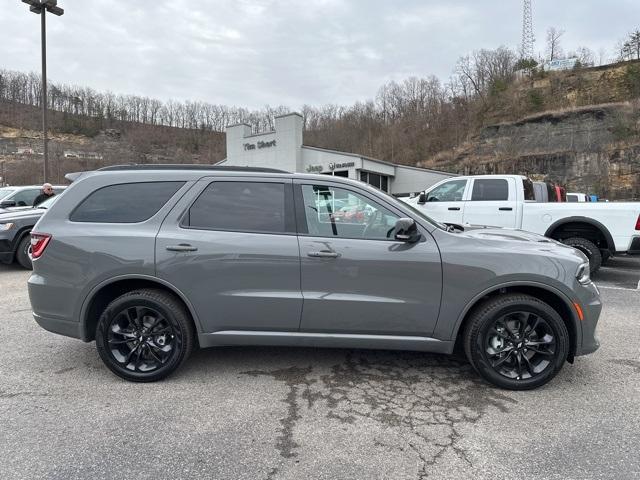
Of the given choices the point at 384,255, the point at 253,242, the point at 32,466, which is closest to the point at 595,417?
the point at 384,255

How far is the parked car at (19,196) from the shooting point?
35.7 ft

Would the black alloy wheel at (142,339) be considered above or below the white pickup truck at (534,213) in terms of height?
below

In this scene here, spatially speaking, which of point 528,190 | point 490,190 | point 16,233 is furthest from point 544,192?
point 16,233

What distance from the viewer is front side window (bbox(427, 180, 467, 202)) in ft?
29.6

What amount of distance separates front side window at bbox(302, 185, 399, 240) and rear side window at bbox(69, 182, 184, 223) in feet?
3.90

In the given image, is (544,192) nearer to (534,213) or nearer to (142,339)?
(534,213)

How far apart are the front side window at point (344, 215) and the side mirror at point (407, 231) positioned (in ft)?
0.38

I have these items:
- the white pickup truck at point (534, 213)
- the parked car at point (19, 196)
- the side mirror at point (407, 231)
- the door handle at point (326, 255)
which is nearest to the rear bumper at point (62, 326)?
the door handle at point (326, 255)

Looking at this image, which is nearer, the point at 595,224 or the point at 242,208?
the point at 242,208

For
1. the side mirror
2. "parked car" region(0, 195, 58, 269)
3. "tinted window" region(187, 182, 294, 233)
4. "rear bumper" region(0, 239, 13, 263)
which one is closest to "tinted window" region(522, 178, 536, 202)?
the side mirror

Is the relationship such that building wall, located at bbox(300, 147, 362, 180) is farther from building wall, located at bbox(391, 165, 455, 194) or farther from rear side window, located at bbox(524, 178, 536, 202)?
rear side window, located at bbox(524, 178, 536, 202)

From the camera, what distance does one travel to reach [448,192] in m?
9.19

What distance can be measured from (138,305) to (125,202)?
2.99 feet

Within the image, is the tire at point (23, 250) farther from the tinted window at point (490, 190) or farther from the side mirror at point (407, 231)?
the tinted window at point (490, 190)
